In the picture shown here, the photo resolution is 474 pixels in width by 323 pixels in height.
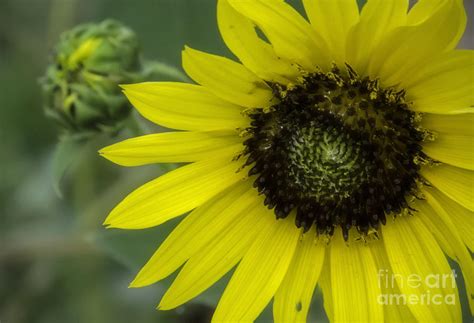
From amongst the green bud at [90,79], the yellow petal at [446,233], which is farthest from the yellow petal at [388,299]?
the green bud at [90,79]

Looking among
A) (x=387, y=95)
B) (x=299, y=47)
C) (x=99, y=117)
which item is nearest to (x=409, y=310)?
(x=387, y=95)

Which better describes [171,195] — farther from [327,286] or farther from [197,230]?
[327,286]

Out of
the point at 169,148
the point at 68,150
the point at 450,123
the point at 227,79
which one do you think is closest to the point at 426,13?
the point at 450,123

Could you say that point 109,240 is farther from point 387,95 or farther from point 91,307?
point 387,95

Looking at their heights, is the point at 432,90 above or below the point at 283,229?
above

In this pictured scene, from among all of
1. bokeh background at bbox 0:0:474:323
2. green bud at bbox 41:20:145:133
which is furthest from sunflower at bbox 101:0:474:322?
bokeh background at bbox 0:0:474:323

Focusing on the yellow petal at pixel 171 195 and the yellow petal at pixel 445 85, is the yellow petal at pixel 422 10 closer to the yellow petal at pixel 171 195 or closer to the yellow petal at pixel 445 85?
the yellow petal at pixel 445 85
